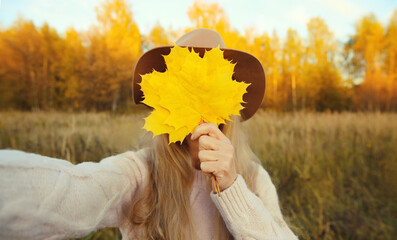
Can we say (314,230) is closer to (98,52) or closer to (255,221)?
(255,221)

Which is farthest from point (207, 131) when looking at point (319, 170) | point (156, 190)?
point (319, 170)

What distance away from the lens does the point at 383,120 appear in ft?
19.6

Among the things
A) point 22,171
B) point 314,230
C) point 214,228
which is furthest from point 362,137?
point 22,171

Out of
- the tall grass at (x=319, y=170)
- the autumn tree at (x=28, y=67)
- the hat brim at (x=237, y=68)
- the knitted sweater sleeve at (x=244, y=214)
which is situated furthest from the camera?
the autumn tree at (x=28, y=67)

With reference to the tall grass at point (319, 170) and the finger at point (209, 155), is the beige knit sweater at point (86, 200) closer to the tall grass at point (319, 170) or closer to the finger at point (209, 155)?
the finger at point (209, 155)

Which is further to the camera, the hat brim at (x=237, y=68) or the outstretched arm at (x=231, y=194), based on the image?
the hat brim at (x=237, y=68)

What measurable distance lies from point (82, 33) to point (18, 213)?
13820mm

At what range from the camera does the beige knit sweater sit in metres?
0.47

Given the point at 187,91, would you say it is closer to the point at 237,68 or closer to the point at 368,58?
the point at 237,68

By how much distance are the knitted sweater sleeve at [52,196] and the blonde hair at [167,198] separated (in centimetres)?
22

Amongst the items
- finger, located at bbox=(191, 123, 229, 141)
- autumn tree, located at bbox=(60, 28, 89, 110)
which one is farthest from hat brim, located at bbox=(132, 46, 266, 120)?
autumn tree, located at bbox=(60, 28, 89, 110)

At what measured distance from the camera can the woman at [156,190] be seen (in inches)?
19.7

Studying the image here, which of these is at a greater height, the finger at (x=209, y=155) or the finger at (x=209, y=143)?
the finger at (x=209, y=143)

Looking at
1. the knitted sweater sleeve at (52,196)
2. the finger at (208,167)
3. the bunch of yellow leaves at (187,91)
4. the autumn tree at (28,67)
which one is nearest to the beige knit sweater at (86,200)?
the knitted sweater sleeve at (52,196)
